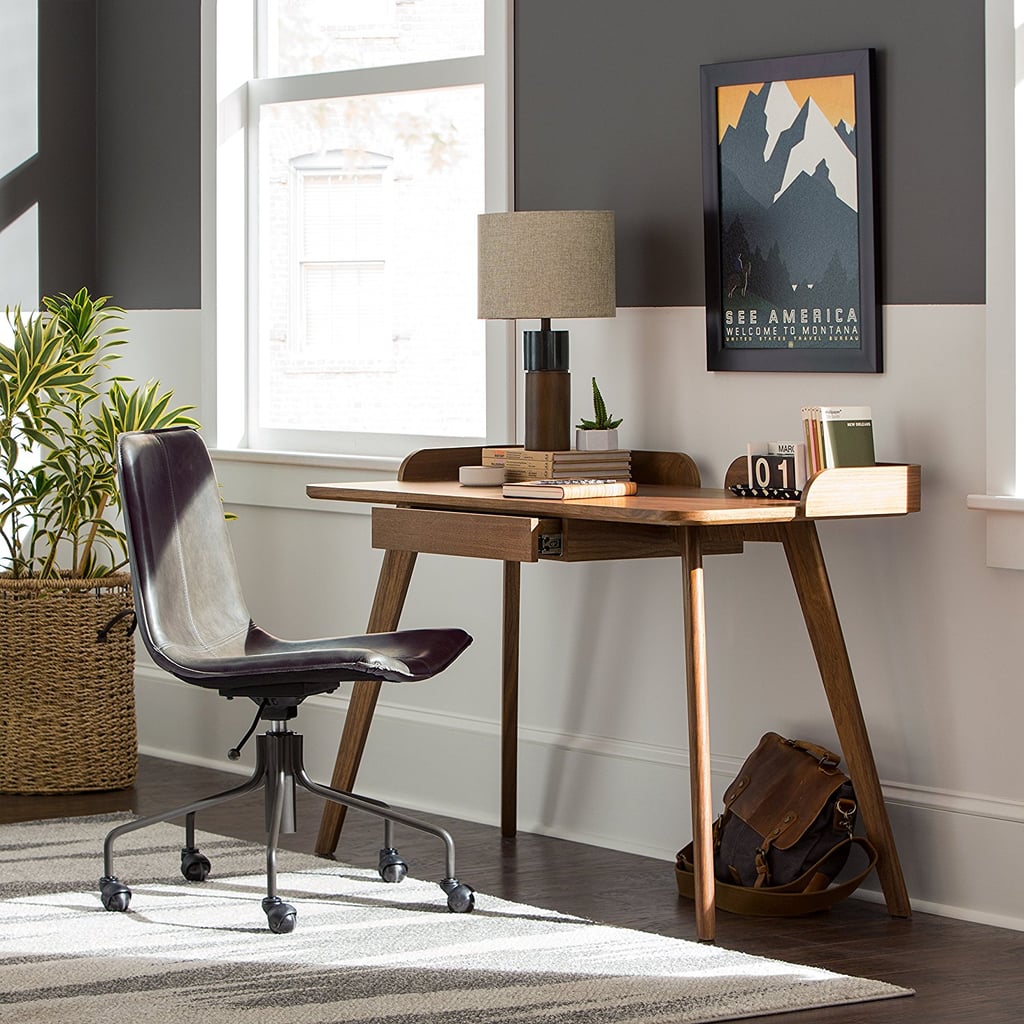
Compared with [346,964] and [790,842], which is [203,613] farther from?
[790,842]

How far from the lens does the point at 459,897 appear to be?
11.2 ft

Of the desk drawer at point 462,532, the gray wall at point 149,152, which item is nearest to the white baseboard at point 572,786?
the desk drawer at point 462,532

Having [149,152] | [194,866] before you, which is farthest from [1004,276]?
[149,152]

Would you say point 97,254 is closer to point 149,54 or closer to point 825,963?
point 149,54

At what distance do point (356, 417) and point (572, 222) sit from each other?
1.24 metres

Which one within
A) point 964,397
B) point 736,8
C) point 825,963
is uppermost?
point 736,8

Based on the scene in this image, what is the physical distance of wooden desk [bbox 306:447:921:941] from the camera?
10.8 feet

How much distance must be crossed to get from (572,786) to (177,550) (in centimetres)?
109

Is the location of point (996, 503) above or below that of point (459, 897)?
above

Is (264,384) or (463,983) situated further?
(264,384)

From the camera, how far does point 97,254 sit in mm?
5523

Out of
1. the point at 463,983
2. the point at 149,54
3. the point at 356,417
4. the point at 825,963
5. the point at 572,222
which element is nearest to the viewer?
the point at 463,983

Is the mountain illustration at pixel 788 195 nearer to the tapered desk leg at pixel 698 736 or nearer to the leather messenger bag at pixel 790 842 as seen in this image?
the tapered desk leg at pixel 698 736

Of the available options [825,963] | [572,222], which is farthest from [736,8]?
[825,963]
